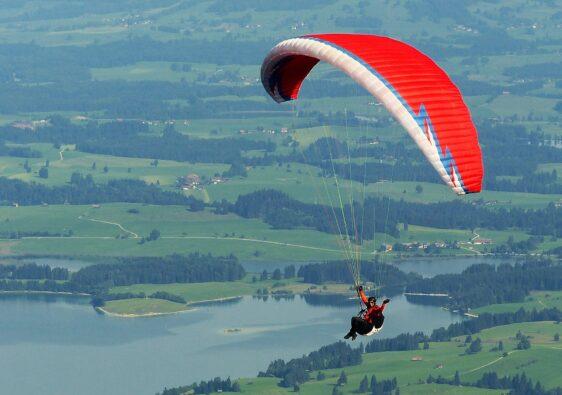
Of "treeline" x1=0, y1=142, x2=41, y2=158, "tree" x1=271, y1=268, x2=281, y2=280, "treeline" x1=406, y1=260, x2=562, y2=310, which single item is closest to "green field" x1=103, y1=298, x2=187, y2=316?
"tree" x1=271, y1=268, x2=281, y2=280

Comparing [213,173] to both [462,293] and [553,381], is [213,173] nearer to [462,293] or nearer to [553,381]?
[462,293]

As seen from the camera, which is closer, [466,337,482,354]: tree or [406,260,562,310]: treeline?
[466,337,482,354]: tree

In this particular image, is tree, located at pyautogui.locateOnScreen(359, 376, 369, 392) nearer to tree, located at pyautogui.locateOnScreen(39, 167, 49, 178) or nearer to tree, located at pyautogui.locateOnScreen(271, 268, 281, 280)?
tree, located at pyautogui.locateOnScreen(271, 268, 281, 280)

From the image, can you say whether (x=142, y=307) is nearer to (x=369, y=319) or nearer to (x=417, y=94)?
(x=369, y=319)

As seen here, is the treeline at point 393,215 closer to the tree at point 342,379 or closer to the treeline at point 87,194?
the treeline at point 87,194

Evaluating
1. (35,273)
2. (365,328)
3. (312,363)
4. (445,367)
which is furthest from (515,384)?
(35,273)

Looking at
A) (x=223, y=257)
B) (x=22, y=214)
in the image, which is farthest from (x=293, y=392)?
(x=22, y=214)
